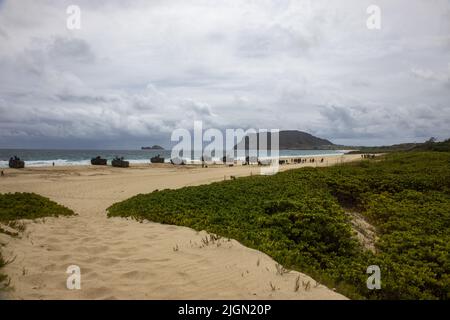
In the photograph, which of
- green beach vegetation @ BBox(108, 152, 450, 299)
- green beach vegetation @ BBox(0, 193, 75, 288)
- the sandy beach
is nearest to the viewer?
the sandy beach

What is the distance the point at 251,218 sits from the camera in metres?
11.9

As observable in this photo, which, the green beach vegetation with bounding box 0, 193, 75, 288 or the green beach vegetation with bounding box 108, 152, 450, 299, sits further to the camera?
the green beach vegetation with bounding box 0, 193, 75, 288

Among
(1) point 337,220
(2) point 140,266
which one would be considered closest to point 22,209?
(2) point 140,266

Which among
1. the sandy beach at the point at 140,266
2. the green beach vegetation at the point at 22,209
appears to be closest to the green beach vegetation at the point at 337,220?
the sandy beach at the point at 140,266

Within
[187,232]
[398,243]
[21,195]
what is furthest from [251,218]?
[21,195]

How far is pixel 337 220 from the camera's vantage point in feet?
38.1

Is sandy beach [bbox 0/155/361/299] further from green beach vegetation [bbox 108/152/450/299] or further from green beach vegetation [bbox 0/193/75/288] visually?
green beach vegetation [bbox 108/152/450/299]

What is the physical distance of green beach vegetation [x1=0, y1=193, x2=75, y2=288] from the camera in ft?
34.5

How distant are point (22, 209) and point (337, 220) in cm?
1057

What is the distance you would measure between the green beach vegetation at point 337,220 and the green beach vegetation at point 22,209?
2392mm

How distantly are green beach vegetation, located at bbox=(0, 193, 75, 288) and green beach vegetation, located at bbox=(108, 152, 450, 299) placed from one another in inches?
94.2

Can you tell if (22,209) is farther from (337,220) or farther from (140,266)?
(337,220)

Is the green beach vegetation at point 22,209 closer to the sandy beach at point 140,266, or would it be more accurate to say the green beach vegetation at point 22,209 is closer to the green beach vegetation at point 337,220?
the sandy beach at point 140,266

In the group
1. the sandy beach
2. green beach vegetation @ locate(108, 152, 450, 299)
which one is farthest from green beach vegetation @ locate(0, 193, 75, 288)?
green beach vegetation @ locate(108, 152, 450, 299)
